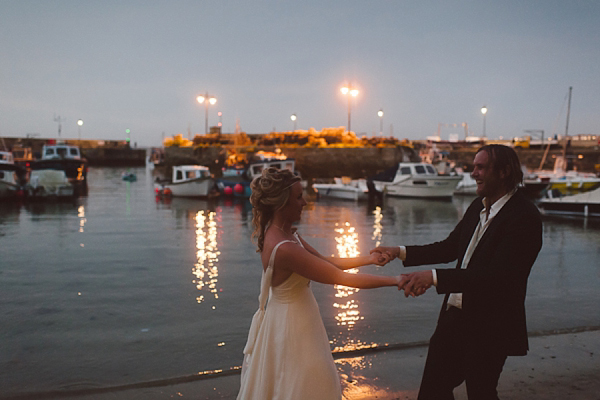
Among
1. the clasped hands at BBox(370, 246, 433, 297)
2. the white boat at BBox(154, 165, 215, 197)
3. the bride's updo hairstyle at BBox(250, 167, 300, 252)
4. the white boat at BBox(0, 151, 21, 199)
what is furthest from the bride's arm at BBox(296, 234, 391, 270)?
the white boat at BBox(0, 151, 21, 199)

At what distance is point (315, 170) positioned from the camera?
167ft

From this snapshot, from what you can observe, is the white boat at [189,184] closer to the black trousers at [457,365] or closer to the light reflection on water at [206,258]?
the light reflection on water at [206,258]

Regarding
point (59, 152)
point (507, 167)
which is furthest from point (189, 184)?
point (507, 167)

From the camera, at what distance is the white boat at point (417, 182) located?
31797 mm

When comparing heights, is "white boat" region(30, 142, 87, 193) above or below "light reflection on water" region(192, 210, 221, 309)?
above

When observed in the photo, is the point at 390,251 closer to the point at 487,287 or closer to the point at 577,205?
the point at 487,287

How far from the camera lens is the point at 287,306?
282 centimetres

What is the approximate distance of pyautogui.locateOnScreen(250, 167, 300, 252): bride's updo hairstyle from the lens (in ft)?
9.18

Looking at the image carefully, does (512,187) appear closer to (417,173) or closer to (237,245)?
(237,245)

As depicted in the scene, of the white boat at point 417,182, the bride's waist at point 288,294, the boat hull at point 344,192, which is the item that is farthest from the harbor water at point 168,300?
the white boat at point 417,182

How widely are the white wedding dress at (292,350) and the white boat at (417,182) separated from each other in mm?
29858

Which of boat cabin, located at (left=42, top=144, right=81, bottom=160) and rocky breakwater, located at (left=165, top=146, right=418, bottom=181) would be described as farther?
rocky breakwater, located at (left=165, top=146, right=418, bottom=181)

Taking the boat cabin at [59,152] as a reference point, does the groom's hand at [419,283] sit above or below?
below

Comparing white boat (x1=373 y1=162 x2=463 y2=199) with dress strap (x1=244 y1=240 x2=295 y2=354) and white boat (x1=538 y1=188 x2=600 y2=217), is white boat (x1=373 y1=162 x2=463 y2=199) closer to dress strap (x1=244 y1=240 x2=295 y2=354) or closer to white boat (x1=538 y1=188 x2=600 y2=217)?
white boat (x1=538 y1=188 x2=600 y2=217)
